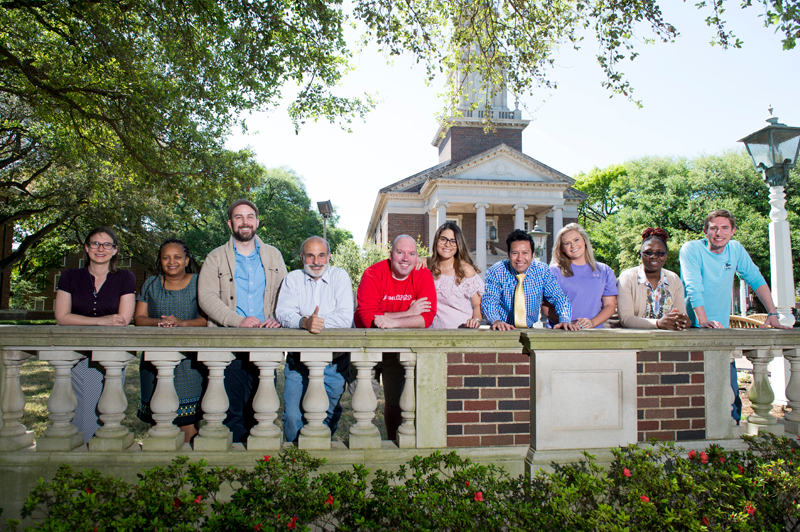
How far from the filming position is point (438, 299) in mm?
4074

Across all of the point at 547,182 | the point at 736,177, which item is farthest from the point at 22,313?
the point at 736,177

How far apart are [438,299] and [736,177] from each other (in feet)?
145

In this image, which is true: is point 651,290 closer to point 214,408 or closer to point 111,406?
point 214,408

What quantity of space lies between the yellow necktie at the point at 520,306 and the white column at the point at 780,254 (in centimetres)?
545

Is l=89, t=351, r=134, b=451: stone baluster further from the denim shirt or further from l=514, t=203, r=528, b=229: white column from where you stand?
l=514, t=203, r=528, b=229: white column

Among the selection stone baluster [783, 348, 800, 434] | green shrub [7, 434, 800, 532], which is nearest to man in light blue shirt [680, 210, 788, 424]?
stone baluster [783, 348, 800, 434]

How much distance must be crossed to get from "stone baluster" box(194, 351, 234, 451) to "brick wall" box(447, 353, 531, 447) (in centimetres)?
143

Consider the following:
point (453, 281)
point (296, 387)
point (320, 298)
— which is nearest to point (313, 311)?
point (320, 298)

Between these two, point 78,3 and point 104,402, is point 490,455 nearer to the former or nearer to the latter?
point 104,402

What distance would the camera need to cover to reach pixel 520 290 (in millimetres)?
3740

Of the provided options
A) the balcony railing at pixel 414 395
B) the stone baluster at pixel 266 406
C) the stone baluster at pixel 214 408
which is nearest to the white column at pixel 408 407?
the balcony railing at pixel 414 395

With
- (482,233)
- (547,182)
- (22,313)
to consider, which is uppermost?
(547,182)

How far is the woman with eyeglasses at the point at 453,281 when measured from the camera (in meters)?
4.01

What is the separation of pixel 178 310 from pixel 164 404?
927 millimetres
